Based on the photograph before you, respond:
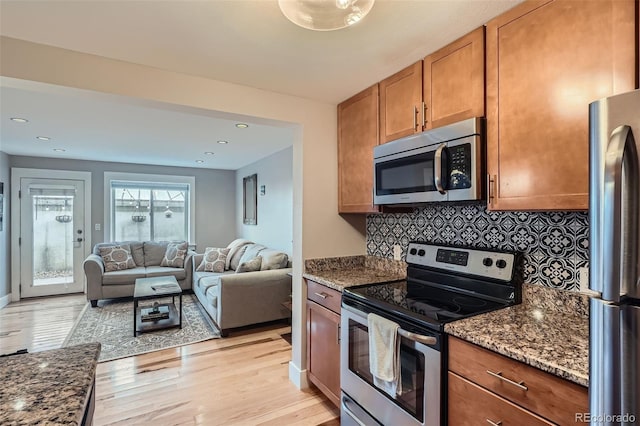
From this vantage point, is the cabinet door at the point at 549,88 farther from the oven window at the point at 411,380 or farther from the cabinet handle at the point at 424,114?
the oven window at the point at 411,380

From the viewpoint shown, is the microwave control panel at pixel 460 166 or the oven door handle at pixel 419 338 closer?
the oven door handle at pixel 419 338

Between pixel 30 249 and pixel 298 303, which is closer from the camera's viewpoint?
pixel 298 303

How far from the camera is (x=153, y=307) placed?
3977 mm

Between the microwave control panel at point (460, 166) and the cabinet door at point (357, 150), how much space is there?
0.68m

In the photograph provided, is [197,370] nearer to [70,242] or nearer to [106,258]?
[106,258]

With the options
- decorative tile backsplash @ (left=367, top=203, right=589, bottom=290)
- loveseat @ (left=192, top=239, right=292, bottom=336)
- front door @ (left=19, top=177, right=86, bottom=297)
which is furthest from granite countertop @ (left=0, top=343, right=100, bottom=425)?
front door @ (left=19, top=177, right=86, bottom=297)

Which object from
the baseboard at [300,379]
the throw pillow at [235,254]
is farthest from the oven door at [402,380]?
the throw pillow at [235,254]

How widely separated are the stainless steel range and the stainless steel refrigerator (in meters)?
0.62

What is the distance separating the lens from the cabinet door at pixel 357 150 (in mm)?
2254

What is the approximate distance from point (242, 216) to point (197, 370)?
3946 mm

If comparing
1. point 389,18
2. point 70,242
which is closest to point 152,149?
point 70,242

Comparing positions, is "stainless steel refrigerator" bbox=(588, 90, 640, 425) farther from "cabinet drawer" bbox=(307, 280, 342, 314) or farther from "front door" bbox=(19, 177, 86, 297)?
"front door" bbox=(19, 177, 86, 297)

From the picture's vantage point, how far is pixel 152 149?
4750 mm

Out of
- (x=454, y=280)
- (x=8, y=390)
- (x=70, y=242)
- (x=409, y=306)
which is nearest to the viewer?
(x=8, y=390)
